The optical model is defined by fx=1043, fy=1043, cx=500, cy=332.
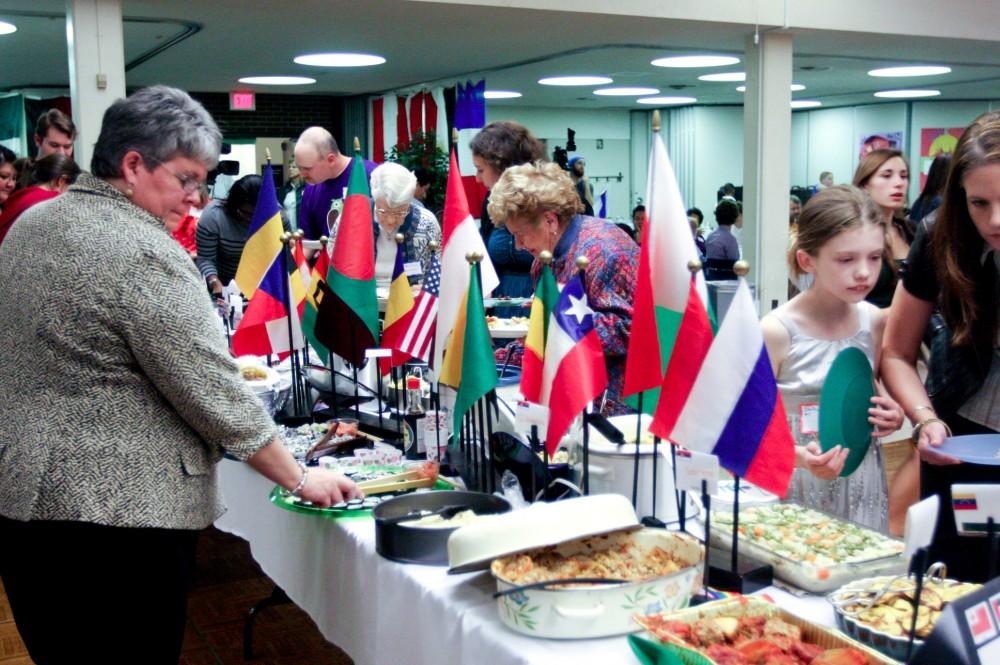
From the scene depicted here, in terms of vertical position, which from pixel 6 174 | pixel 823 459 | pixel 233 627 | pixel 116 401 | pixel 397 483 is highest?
pixel 6 174

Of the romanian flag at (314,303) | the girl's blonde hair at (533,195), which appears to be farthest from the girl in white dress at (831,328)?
the romanian flag at (314,303)

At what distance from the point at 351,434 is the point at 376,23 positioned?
15.5 feet

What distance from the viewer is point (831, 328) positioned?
214 centimetres

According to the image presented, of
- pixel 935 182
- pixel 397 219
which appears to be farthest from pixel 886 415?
pixel 397 219

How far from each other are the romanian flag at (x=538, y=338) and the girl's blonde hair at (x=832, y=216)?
59 cm

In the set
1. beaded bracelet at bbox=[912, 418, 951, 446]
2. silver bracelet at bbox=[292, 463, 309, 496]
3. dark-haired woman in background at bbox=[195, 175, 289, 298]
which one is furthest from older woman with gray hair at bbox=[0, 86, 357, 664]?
dark-haired woman in background at bbox=[195, 175, 289, 298]

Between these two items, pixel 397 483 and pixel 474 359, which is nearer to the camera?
pixel 474 359

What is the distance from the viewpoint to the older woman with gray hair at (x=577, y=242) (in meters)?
2.70

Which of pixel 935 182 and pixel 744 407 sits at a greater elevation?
pixel 935 182

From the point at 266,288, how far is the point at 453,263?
833 mm


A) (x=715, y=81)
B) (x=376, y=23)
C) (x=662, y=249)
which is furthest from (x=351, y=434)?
(x=715, y=81)

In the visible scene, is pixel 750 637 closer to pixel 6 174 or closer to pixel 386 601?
pixel 386 601

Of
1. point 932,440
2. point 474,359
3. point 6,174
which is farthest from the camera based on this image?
point 6,174

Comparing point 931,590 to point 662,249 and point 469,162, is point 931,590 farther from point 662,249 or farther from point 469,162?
point 469,162
